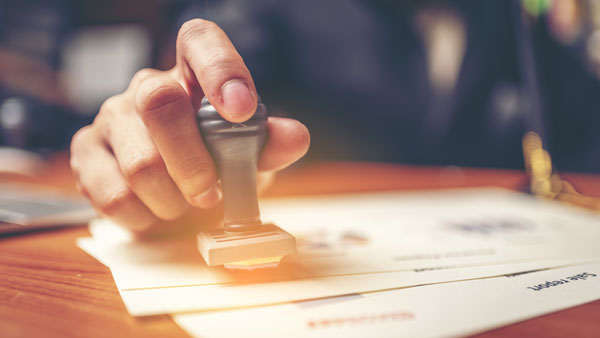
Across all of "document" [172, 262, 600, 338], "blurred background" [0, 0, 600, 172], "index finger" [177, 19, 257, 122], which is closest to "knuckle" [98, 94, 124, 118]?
"index finger" [177, 19, 257, 122]

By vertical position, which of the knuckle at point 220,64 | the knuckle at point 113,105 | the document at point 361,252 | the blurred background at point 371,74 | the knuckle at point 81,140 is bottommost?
the document at point 361,252

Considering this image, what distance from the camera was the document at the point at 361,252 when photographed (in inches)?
12.0

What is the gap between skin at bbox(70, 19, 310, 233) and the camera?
329 millimetres

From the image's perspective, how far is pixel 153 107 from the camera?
A: 330 millimetres

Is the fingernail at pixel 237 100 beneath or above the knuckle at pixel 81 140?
beneath

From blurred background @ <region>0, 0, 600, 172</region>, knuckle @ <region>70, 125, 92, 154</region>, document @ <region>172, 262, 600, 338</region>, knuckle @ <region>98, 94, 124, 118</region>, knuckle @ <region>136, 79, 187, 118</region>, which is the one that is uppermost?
blurred background @ <region>0, 0, 600, 172</region>

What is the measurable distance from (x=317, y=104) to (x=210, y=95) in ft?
4.43

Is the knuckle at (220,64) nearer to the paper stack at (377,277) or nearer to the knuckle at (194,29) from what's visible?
the knuckle at (194,29)

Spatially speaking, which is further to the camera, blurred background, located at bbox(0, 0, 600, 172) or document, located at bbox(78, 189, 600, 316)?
blurred background, located at bbox(0, 0, 600, 172)

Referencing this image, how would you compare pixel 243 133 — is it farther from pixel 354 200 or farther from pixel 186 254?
pixel 354 200

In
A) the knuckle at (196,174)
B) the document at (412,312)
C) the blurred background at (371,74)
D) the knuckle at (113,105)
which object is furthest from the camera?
the blurred background at (371,74)

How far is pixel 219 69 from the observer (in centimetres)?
33

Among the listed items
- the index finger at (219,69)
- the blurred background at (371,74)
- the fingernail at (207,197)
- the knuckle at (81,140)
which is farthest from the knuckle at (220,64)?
the blurred background at (371,74)

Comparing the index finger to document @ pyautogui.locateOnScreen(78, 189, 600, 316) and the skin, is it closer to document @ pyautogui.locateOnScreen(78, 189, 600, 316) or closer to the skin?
the skin
